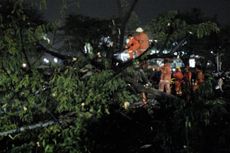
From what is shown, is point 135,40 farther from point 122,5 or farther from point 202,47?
point 202,47

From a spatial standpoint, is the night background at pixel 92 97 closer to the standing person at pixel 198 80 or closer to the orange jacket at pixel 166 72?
the standing person at pixel 198 80

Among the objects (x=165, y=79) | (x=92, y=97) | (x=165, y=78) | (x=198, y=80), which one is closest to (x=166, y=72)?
(x=165, y=78)

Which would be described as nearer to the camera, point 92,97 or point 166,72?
point 92,97

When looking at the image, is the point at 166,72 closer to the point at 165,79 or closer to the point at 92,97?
the point at 165,79

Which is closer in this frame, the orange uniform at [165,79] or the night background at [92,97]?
the night background at [92,97]

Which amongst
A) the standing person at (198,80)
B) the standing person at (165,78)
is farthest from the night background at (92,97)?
the standing person at (165,78)

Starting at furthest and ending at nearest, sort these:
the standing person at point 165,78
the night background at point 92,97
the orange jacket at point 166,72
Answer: the orange jacket at point 166,72 < the standing person at point 165,78 < the night background at point 92,97

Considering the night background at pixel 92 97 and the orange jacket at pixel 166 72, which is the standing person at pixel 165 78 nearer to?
the orange jacket at pixel 166 72

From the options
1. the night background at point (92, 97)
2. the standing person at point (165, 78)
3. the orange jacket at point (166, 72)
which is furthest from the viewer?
the orange jacket at point (166, 72)

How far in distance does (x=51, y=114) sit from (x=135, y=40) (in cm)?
322

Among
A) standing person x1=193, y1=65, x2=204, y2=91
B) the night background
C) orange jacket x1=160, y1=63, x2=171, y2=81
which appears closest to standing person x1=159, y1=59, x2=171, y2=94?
orange jacket x1=160, y1=63, x2=171, y2=81

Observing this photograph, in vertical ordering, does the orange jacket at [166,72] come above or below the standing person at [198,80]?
above

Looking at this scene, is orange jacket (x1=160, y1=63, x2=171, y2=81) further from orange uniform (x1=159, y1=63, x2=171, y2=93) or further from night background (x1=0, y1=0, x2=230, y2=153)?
night background (x1=0, y1=0, x2=230, y2=153)

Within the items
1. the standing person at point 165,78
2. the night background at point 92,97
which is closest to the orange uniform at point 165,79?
the standing person at point 165,78
